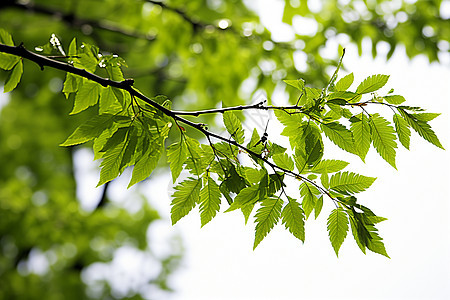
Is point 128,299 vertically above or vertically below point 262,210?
below

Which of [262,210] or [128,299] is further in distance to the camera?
[128,299]

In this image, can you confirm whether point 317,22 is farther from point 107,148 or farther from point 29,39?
point 29,39

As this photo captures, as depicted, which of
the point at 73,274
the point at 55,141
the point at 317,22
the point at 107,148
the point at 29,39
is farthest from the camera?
the point at 55,141

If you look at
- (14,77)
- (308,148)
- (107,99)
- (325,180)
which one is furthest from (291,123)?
(14,77)

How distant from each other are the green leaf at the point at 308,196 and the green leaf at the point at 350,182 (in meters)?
0.05

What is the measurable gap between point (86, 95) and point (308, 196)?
2.35 feet

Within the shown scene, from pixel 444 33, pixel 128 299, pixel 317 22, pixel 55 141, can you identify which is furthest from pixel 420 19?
pixel 128 299

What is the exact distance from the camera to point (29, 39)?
495 cm

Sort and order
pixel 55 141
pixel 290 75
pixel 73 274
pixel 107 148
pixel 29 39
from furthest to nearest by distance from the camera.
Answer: pixel 55 141 < pixel 73 274 < pixel 29 39 < pixel 290 75 < pixel 107 148

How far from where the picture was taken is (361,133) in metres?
0.96

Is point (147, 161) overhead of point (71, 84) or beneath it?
overhead

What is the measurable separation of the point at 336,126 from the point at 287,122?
0.13 metres

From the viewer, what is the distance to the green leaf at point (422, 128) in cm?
92

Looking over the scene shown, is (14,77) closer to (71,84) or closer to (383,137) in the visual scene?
(71,84)
